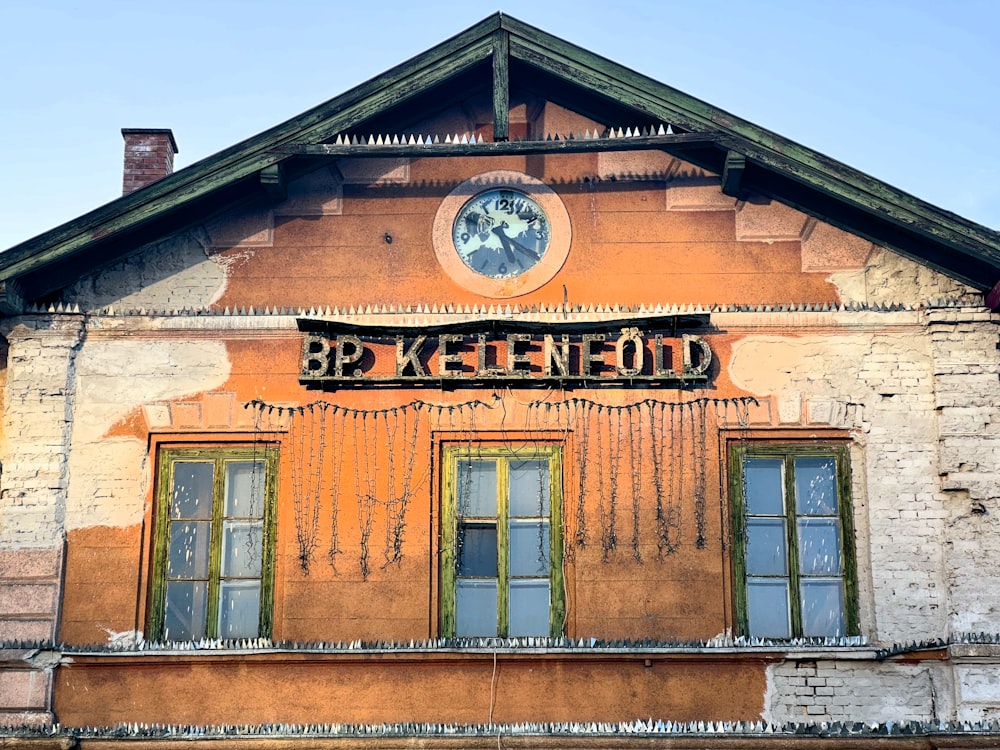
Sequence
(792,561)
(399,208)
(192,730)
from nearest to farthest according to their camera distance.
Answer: (192,730) → (792,561) → (399,208)

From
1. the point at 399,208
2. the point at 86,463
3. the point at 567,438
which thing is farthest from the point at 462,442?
the point at 86,463

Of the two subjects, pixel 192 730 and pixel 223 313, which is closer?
pixel 192 730

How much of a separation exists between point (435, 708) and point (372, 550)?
1.42 metres

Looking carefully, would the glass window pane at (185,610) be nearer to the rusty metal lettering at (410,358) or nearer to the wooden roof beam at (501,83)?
the rusty metal lettering at (410,358)

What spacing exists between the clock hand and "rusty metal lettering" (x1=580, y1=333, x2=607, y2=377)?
1.01 meters

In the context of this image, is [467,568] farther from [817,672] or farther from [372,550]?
[817,672]

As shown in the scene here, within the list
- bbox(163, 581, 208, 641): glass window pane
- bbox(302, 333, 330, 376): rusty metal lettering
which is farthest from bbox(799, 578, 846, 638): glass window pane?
bbox(163, 581, 208, 641): glass window pane

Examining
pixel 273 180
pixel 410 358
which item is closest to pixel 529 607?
pixel 410 358

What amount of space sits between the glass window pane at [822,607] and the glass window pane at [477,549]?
2.60 m

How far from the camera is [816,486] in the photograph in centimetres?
1302

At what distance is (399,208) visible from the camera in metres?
13.7

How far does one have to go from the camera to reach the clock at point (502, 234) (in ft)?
44.4

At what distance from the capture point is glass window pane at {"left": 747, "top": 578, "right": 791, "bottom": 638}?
12711 mm

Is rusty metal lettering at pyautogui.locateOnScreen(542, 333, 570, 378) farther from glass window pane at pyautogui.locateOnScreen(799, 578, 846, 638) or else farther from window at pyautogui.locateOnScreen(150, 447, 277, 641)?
glass window pane at pyautogui.locateOnScreen(799, 578, 846, 638)
